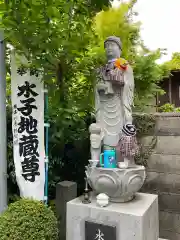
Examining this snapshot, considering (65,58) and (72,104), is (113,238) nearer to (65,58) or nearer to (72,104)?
(72,104)

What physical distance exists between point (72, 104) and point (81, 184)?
1833mm

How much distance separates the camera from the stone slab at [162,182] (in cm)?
434

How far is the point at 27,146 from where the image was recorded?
3.49 m

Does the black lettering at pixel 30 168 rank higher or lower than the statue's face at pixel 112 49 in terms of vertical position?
lower

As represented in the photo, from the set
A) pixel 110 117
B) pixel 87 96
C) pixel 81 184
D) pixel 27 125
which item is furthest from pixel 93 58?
pixel 81 184

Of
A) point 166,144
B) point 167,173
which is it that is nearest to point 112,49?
point 166,144

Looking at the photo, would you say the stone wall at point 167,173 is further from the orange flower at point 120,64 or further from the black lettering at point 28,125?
the black lettering at point 28,125

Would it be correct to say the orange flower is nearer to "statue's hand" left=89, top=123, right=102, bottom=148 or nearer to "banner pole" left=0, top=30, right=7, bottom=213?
"statue's hand" left=89, top=123, right=102, bottom=148

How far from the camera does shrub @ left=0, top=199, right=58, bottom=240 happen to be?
279 centimetres

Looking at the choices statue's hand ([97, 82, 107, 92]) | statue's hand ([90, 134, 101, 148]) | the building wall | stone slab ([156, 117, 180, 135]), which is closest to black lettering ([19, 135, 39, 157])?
statue's hand ([90, 134, 101, 148])

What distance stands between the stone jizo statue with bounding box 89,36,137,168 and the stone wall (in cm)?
129

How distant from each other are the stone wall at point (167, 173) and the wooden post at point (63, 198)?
166 centimetres

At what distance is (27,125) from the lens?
3.51 m

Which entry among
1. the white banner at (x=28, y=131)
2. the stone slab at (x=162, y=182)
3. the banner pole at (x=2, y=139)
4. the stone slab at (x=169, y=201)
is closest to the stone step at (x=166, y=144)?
the stone slab at (x=162, y=182)
